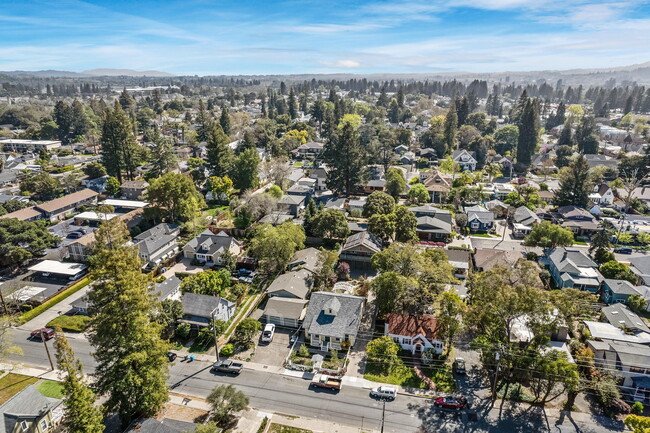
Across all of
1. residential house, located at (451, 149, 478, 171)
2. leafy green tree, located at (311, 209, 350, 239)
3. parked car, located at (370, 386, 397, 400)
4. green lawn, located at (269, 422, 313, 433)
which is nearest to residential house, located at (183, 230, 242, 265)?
leafy green tree, located at (311, 209, 350, 239)

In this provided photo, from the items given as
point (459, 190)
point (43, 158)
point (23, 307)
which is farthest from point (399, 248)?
point (43, 158)

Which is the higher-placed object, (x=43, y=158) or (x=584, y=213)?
(x=43, y=158)

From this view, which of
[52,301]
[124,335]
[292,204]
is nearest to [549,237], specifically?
[292,204]

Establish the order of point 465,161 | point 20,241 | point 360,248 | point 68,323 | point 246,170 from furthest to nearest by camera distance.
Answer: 1. point 465,161
2. point 246,170
3. point 360,248
4. point 20,241
5. point 68,323

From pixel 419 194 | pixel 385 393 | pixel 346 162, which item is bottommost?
pixel 385 393

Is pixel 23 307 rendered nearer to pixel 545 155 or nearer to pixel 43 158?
pixel 43 158

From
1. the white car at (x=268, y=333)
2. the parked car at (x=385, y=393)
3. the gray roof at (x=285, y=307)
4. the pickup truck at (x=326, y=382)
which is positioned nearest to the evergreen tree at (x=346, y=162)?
the gray roof at (x=285, y=307)

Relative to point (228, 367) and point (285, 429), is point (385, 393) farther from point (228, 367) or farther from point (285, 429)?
point (228, 367)
